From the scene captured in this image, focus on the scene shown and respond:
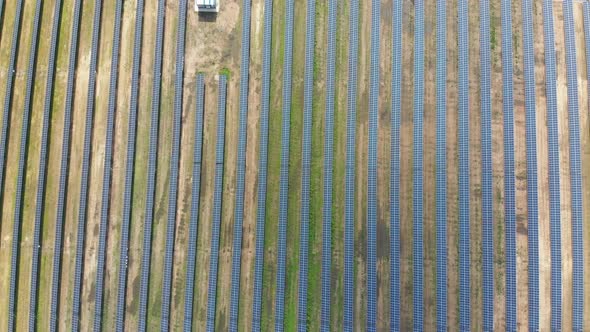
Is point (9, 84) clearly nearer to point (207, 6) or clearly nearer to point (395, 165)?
A: point (207, 6)

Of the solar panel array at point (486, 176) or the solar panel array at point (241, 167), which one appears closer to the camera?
the solar panel array at point (486, 176)

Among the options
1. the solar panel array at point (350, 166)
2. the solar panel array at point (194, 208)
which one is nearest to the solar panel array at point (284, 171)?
the solar panel array at point (350, 166)

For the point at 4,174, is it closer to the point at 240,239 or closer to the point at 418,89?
the point at 240,239

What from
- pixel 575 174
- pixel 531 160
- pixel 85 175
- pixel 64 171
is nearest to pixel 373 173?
pixel 531 160

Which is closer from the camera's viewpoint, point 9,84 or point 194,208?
point 194,208

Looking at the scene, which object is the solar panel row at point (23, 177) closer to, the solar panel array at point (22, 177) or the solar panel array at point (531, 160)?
the solar panel array at point (22, 177)

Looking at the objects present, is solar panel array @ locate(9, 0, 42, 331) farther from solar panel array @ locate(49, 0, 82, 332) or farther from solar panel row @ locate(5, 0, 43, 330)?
solar panel array @ locate(49, 0, 82, 332)

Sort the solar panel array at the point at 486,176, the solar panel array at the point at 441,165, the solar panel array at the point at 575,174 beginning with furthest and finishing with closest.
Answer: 1. the solar panel array at the point at 441,165
2. the solar panel array at the point at 486,176
3. the solar panel array at the point at 575,174

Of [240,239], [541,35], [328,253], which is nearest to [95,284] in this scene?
[240,239]
